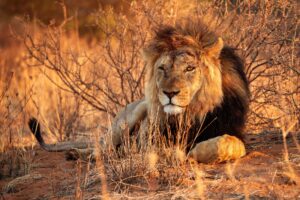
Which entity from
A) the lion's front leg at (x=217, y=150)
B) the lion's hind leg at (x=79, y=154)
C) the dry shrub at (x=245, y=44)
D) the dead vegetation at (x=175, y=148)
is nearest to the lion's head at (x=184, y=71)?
the lion's front leg at (x=217, y=150)

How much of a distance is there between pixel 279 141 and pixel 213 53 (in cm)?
128

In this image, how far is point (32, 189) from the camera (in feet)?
17.5

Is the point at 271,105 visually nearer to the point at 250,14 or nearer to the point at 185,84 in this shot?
the point at 250,14

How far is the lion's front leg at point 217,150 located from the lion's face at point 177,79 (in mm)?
359

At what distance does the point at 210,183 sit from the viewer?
4496mm

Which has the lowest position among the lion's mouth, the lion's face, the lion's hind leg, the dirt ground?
the dirt ground

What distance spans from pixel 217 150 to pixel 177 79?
69 cm

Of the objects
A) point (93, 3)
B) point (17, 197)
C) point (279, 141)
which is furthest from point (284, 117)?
point (93, 3)

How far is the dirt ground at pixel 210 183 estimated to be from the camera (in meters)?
4.31

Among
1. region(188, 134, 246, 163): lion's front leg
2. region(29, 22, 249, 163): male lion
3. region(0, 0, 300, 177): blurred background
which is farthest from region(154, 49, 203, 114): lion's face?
region(0, 0, 300, 177): blurred background

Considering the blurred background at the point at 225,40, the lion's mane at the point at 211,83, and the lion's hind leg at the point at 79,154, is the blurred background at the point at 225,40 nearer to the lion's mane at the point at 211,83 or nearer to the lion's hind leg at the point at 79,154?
the lion's hind leg at the point at 79,154

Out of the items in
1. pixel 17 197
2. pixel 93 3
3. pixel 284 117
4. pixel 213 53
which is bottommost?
pixel 17 197

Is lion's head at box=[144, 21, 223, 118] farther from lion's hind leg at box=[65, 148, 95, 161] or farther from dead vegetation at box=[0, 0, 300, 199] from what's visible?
lion's hind leg at box=[65, 148, 95, 161]

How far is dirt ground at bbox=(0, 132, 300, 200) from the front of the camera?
4309mm
